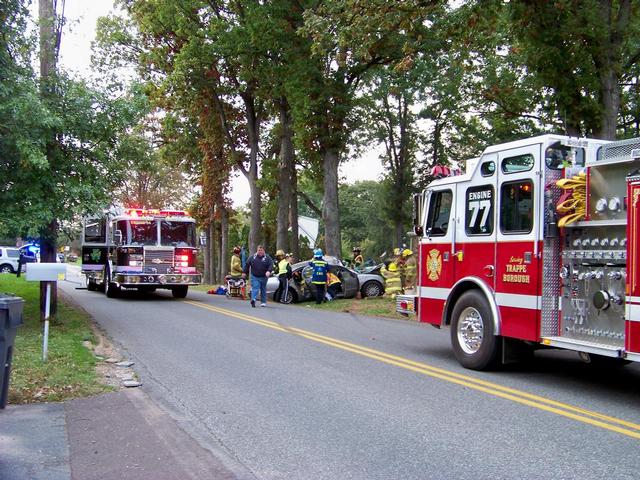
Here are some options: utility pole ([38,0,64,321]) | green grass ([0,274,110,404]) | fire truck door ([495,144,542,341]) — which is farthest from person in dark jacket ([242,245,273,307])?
fire truck door ([495,144,542,341])

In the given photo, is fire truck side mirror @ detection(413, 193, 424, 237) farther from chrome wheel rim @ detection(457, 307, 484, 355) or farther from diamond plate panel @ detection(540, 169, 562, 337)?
diamond plate panel @ detection(540, 169, 562, 337)

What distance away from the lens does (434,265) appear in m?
9.49

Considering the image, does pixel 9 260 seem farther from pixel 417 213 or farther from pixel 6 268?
pixel 417 213

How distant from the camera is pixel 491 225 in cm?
830

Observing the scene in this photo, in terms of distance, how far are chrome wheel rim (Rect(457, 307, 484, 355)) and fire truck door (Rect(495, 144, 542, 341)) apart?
1.73 feet

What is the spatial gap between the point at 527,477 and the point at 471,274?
173 inches

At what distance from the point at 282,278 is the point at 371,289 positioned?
3514 mm

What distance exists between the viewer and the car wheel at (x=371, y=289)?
21.1 metres

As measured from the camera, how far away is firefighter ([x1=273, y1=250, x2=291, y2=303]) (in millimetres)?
19312

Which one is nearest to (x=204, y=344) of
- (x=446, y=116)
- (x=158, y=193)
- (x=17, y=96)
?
(x=17, y=96)

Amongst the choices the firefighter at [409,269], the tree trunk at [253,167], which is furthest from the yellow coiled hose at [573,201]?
the tree trunk at [253,167]

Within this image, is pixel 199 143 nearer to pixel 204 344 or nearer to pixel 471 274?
pixel 204 344

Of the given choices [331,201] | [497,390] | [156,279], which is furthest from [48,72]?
[331,201]

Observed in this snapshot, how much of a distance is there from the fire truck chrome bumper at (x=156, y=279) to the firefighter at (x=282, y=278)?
2.67 metres
